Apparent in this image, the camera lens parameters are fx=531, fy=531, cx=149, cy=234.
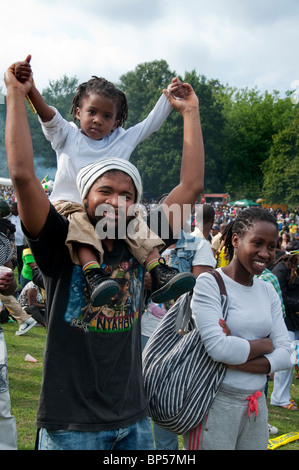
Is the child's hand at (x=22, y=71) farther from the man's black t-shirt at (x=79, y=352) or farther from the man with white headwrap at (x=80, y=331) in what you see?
the man's black t-shirt at (x=79, y=352)

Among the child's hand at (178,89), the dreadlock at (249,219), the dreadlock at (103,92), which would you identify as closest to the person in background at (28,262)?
the dreadlock at (103,92)

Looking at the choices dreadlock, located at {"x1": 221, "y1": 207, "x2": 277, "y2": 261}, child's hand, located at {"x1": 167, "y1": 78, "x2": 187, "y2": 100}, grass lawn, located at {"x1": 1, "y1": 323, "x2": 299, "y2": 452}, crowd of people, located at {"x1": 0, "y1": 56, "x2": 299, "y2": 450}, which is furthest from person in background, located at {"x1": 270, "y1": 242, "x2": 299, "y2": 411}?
child's hand, located at {"x1": 167, "y1": 78, "x2": 187, "y2": 100}

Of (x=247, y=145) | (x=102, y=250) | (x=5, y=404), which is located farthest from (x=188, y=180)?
(x=247, y=145)

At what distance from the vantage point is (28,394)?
241 inches

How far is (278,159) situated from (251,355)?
52.9 m

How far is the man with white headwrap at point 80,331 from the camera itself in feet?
6.23

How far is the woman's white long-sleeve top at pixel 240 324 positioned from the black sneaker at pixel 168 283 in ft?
1.68

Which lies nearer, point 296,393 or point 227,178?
point 296,393

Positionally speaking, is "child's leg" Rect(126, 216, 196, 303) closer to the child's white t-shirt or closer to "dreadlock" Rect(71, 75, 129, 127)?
the child's white t-shirt

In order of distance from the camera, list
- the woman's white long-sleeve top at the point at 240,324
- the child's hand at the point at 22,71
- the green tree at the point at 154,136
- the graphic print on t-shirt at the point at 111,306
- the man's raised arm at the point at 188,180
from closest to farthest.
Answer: the child's hand at the point at 22,71 → the graphic print on t-shirt at the point at 111,306 → the man's raised arm at the point at 188,180 → the woman's white long-sleeve top at the point at 240,324 → the green tree at the point at 154,136

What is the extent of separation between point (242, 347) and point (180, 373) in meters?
0.35
